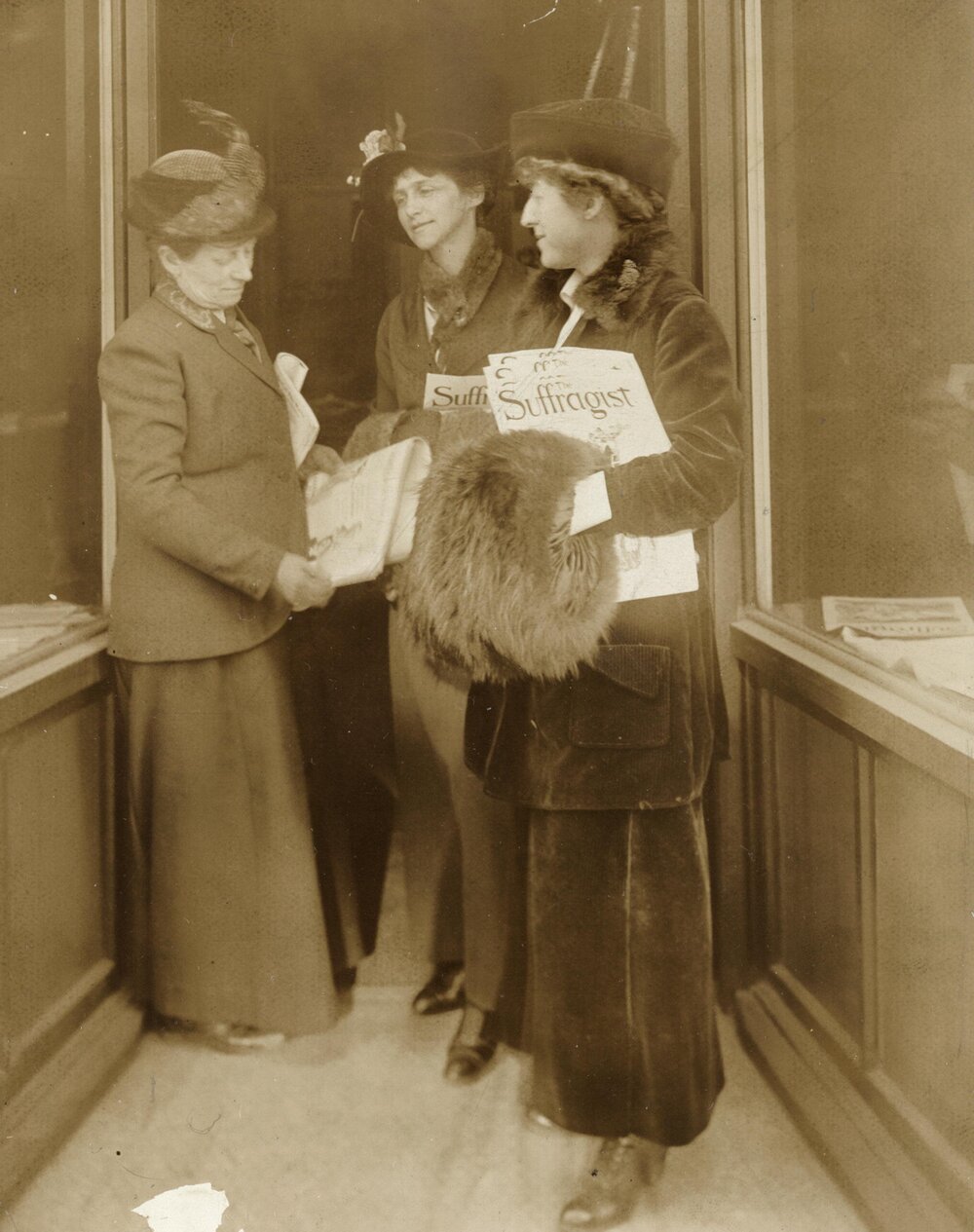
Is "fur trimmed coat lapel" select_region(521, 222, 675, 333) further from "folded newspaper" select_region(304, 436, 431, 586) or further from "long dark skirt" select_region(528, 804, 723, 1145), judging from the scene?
"long dark skirt" select_region(528, 804, 723, 1145)

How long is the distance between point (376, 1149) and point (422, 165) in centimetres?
157

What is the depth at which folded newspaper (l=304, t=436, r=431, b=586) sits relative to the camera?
5.61 feet

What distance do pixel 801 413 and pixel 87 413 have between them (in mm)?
1229

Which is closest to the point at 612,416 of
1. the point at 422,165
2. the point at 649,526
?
the point at 649,526

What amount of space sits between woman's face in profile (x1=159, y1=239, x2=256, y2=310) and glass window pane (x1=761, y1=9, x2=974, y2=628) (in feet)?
2.98

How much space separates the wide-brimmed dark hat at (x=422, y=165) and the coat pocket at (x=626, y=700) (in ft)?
2.47

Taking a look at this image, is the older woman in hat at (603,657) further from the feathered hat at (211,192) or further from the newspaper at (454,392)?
the feathered hat at (211,192)

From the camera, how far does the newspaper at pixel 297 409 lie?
5.88 ft

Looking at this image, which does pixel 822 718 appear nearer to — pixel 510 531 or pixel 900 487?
pixel 900 487

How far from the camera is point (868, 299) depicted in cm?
176

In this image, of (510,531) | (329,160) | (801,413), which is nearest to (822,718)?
Answer: (801,413)

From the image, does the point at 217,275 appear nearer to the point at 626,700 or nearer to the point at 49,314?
the point at 49,314

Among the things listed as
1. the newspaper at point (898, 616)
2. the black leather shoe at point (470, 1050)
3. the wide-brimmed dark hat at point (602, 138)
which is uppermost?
the wide-brimmed dark hat at point (602, 138)

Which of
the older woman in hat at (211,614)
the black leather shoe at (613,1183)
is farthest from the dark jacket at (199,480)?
the black leather shoe at (613,1183)
